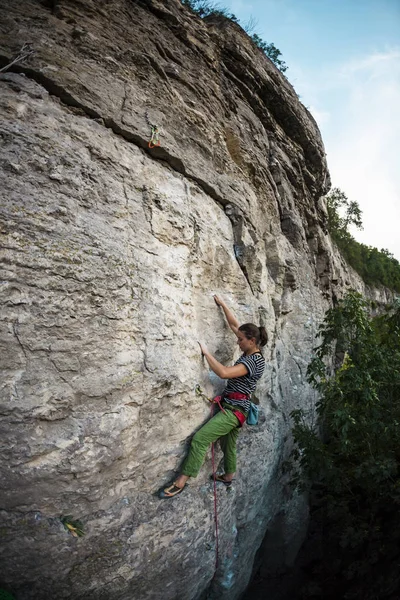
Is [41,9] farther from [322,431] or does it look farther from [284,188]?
[322,431]

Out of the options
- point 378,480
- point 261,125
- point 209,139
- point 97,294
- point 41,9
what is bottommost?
point 378,480

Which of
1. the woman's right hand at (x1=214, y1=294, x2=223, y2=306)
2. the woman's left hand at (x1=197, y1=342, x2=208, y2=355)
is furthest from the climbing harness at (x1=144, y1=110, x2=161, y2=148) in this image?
the woman's left hand at (x1=197, y1=342, x2=208, y2=355)

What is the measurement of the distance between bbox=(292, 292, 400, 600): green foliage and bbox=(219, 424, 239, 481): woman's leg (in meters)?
1.50

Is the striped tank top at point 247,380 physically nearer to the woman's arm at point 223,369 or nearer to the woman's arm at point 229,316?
the woman's arm at point 223,369

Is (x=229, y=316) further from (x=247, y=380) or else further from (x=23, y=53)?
(x=23, y=53)

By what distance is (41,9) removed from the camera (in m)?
3.10

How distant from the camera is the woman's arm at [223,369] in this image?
3.26 m

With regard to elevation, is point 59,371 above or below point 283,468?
above

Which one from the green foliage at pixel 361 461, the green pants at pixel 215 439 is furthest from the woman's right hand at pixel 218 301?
the green foliage at pixel 361 461

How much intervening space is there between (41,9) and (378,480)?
259 inches

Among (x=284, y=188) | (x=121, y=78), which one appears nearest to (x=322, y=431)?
(x=284, y=188)

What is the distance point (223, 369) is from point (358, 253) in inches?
571

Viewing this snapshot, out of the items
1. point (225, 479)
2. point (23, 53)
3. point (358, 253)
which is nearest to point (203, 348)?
point (225, 479)

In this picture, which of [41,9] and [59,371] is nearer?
[59,371]
